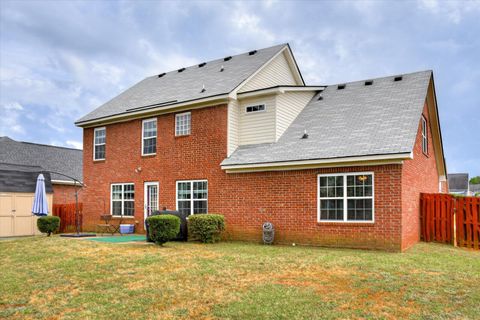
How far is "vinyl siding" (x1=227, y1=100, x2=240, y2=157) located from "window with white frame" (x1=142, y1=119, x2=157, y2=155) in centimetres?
397

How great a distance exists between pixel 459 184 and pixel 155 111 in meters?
52.9

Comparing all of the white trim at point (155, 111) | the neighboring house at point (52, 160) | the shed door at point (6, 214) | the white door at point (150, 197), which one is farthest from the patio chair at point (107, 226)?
the neighboring house at point (52, 160)

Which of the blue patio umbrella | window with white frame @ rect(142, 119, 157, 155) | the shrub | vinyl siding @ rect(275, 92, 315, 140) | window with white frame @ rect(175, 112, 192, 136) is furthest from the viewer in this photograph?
window with white frame @ rect(142, 119, 157, 155)

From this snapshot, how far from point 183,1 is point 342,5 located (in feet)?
19.0

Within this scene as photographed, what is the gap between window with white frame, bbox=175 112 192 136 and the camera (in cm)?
1772

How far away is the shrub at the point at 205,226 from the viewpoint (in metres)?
14.9

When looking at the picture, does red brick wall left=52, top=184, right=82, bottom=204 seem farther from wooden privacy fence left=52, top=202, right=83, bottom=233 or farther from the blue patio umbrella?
the blue patio umbrella

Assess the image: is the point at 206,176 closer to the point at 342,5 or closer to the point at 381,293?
the point at 342,5

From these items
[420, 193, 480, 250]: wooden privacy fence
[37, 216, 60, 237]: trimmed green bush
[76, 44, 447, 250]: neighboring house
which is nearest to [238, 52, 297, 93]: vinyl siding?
[76, 44, 447, 250]: neighboring house

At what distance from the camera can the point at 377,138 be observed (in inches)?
524

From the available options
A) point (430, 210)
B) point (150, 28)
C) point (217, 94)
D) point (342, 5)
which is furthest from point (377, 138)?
point (150, 28)

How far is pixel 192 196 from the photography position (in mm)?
17359

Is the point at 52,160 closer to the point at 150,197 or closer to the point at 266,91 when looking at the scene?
the point at 150,197

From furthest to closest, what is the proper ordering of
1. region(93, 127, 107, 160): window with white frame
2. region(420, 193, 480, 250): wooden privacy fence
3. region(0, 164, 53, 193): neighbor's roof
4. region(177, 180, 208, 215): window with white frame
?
1. region(93, 127, 107, 160): window with white frame
2. region(0, 164, 53, 193): neighbor's roof
3. region(177, 180, 208, 215): window with white frame
4. region(420, 193, 480, 250): wooden privacy fence
